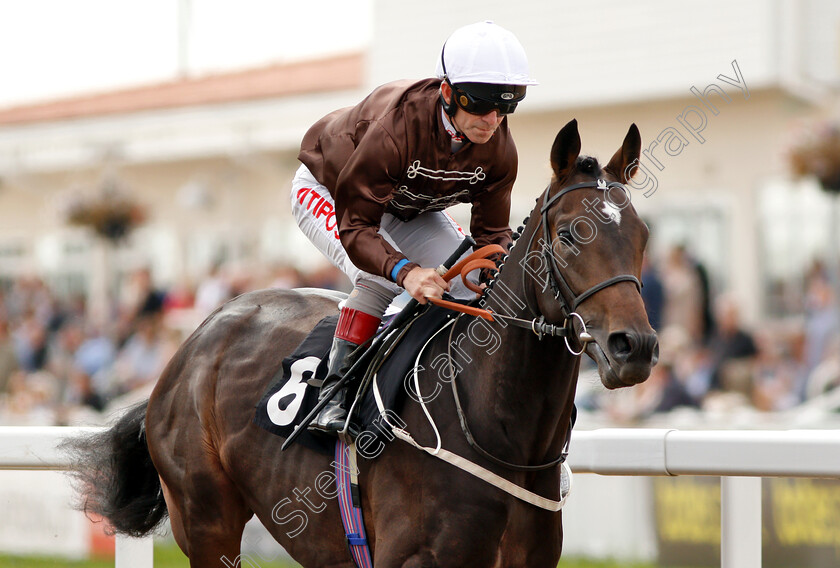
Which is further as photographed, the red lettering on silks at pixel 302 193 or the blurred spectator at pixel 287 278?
the blurred spectator at pixel 287 278

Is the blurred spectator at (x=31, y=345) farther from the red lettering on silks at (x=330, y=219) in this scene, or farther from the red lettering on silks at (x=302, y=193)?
the red lettering on silks at (x=330, y=219)

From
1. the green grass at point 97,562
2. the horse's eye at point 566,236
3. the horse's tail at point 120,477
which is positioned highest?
the horse's eye at point 566,236

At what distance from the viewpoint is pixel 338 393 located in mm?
3324

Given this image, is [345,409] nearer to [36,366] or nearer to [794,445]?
[794,445]

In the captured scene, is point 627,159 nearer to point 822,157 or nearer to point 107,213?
point 822,157

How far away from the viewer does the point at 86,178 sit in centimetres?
1634

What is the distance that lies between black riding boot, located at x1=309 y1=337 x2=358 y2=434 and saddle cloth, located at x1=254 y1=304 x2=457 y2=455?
0.04 meters

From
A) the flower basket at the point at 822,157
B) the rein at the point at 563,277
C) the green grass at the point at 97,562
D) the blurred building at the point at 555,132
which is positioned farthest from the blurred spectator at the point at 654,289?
the rein at the point at 563,277

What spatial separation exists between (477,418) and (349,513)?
1.72 ft

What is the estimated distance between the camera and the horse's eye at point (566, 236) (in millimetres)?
2725

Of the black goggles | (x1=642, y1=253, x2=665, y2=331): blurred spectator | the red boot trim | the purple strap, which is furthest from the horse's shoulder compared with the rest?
(x1=642, y1=253, x2=665, y2=331): blurred spectator

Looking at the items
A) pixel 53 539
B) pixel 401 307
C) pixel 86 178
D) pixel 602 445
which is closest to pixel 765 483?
pixel 602 445

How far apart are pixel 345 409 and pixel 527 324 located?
70 centimetres

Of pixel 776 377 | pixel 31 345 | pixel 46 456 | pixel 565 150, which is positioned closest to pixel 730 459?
pixel 565 150
